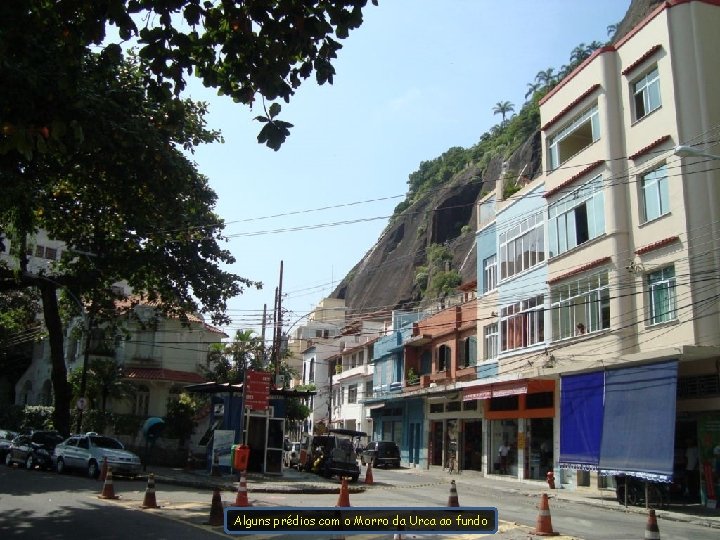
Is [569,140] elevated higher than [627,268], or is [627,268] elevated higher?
[569,140]

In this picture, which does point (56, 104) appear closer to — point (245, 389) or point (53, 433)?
point (245, 389)

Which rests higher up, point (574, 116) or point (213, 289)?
point (574, 116)

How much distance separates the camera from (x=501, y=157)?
7956cm

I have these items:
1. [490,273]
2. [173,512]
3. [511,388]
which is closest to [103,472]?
[173,512]

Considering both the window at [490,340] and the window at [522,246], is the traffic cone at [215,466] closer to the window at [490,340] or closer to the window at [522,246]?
the window at [490,340]

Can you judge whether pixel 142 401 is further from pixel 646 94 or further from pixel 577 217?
pixel 646 94

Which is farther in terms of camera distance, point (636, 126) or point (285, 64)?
point (636, 126)

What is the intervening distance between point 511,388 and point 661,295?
9.13 m

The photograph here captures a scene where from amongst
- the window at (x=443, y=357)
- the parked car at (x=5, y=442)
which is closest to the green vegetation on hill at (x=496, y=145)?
the window at (x=443, y=357)

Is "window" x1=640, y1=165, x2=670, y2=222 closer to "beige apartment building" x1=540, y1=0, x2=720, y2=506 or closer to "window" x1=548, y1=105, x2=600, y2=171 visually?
"beige apartment building" x1=540, y1=0, x2=720, y2=506

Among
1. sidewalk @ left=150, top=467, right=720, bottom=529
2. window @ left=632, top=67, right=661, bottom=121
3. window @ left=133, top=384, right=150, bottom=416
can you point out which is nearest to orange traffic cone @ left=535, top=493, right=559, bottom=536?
sidewalk @ left=150, top=467, right=720, bottom=529

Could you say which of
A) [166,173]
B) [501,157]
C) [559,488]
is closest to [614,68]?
[559,488]

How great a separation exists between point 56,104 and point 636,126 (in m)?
18.9

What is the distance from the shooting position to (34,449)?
2727 cm
